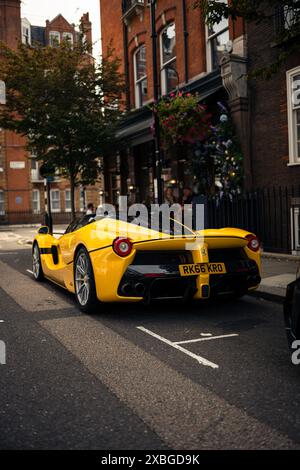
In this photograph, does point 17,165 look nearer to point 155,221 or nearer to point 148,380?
point 155,221

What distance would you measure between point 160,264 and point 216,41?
37.0 feet

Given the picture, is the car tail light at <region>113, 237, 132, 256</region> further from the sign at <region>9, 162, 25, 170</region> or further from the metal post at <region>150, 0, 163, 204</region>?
the sign at <region>9, 162, 25, 170</region>

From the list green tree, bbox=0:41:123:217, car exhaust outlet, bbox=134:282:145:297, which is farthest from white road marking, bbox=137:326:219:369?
green tree, bbox=0:41:123:217

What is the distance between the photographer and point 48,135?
52.6ft

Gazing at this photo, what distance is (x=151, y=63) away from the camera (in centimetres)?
1814

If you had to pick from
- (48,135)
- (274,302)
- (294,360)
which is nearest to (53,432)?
(294,360)

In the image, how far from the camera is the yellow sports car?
5422mm

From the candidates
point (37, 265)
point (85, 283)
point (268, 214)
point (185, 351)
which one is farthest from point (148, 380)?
point (268, 214)

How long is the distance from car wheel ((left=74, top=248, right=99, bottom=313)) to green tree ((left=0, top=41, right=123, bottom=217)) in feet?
34.1

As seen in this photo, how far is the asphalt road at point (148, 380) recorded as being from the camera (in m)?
2.76

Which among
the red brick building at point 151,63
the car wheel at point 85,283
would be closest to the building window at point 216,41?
the red brick building at point 151,63

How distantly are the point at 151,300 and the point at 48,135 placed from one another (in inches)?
465

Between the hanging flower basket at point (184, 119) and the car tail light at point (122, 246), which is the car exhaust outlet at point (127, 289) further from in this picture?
the hanging flower basket at point (184, 119)
